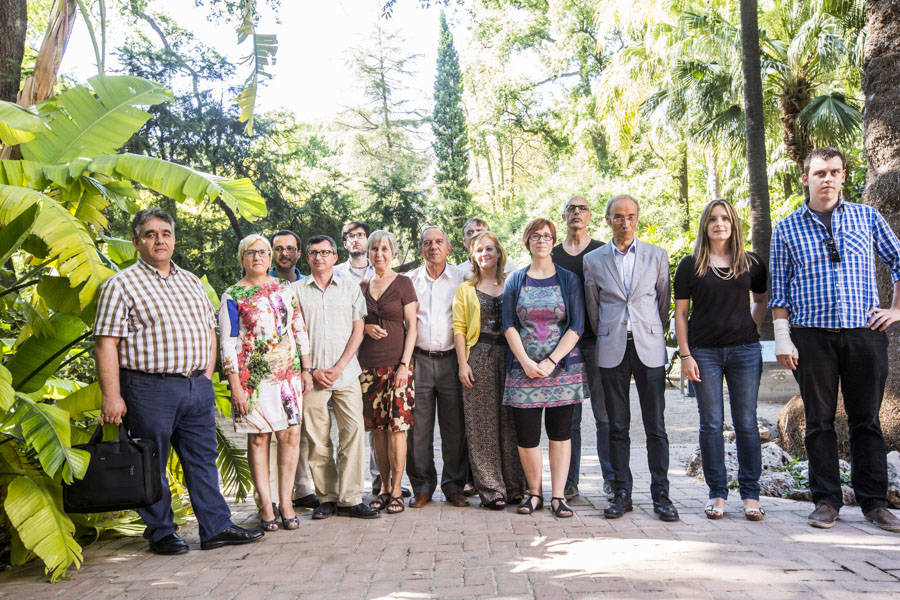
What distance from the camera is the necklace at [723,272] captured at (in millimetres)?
5113

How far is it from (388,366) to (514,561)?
203 cm

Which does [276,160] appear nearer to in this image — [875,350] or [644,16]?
[644,16]

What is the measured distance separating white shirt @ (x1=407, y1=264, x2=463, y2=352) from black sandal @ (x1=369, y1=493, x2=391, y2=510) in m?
1.22

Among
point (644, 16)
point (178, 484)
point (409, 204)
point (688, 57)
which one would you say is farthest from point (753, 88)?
point (178, 484)

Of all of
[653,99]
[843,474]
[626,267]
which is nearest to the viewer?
[626,267]

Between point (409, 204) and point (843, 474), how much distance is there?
13324mm

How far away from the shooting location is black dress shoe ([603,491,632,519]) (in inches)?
204

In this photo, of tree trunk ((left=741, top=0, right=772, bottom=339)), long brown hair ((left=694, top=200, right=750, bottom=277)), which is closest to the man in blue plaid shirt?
long brown hair ((left=694, top=200, right=750, bottom=277))

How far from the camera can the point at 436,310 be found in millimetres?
5965

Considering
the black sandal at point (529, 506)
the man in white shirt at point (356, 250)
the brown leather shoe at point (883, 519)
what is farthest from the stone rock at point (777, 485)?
the man in white shirt at point (356, 250)

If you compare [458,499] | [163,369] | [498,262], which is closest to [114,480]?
[163,369]

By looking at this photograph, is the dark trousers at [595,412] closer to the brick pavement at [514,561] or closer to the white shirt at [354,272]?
the brick pavement at [514,561]

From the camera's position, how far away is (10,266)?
7.68 meters

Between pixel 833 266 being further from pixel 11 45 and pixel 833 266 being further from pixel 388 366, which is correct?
pixel 11 45
